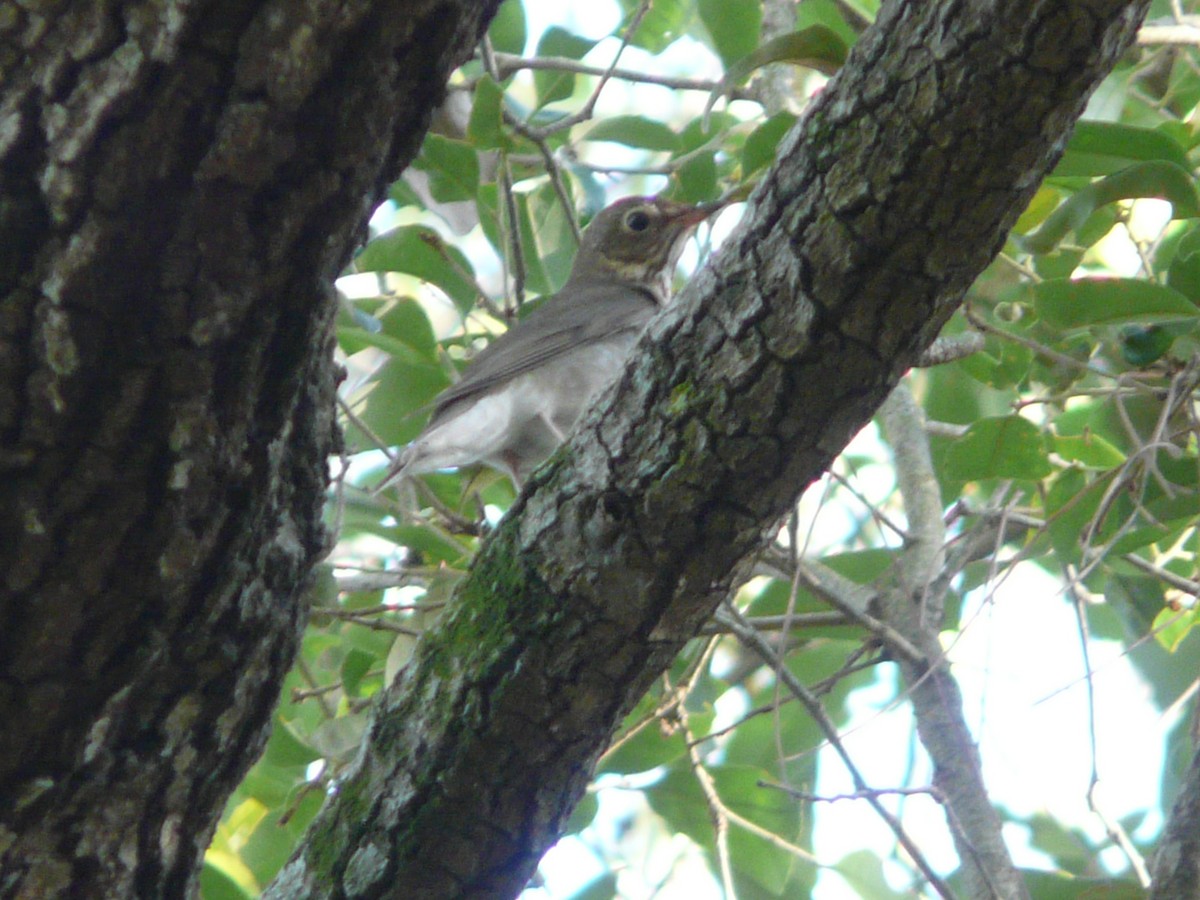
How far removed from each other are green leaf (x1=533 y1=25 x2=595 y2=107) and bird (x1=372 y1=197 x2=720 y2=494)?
0.60m

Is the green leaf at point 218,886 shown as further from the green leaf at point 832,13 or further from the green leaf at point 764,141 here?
the green leaf at point 832,13

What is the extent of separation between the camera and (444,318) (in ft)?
25.1

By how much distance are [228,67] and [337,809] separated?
1276 millimetres

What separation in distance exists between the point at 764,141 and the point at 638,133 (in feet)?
2.38

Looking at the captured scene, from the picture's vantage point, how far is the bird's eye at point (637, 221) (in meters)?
6.46

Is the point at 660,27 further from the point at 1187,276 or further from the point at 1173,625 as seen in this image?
the point at 1173,625

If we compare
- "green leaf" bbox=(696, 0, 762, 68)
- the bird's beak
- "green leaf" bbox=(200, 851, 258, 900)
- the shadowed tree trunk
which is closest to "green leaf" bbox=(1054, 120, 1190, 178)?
the shadowed tree trunk

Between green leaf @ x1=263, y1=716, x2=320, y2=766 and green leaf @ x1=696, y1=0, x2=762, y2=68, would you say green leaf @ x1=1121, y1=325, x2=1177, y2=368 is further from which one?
green leaf @ x1=263, y1=716, x2=320, y2=766

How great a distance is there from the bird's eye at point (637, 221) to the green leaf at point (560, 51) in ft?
6.98

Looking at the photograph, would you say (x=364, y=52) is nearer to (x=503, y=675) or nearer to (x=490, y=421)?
(x=503, y=675)

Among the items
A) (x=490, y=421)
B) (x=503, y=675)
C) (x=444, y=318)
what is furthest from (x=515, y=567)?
(x=444, y=318)

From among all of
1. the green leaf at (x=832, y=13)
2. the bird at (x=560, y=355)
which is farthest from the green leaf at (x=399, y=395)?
the green leaf at (x=832, y=13)

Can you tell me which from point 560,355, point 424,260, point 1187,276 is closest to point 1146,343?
point 1187,276

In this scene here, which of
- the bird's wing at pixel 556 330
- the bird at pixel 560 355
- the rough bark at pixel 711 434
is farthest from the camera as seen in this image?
the bird's wing at pixel 556 330
